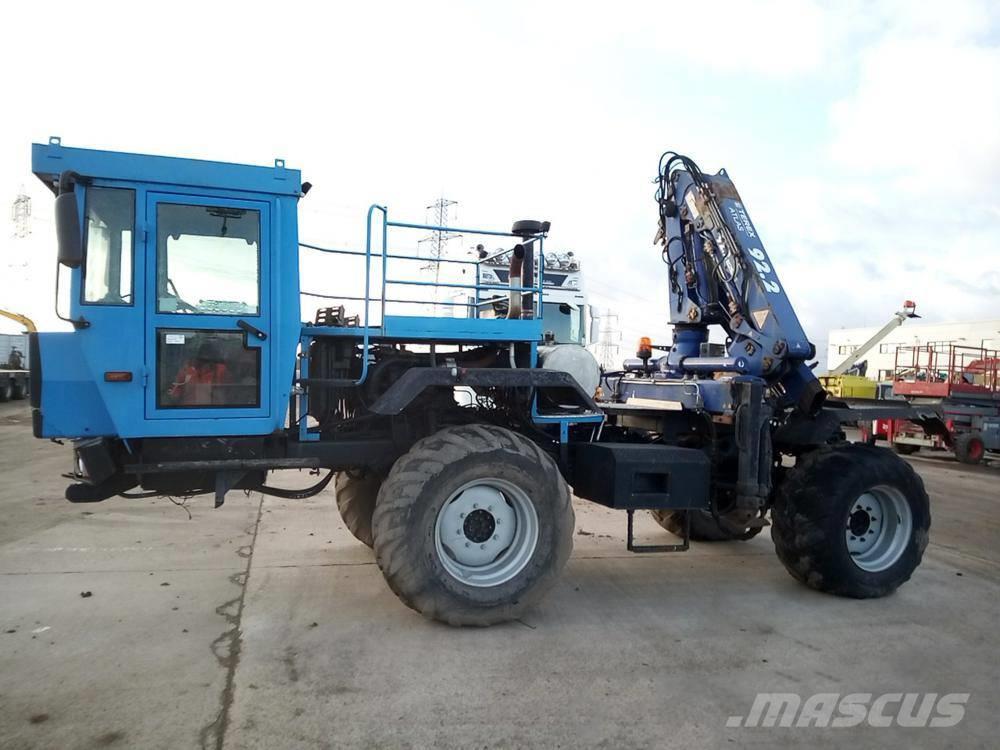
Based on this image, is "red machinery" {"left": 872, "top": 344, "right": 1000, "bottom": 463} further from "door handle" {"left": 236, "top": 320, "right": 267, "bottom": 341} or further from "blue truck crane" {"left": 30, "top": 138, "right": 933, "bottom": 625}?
"door handle" {"left": 236, "top": 320, "right": 267, "bottom": 341}

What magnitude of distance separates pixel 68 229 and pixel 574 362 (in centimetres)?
358

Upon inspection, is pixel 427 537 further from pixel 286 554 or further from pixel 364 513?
pixel 286 554

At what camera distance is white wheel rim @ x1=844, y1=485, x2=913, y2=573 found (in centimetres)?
610

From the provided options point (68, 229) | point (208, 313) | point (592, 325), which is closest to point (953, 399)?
point (592, 325)

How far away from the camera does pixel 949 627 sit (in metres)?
5.26

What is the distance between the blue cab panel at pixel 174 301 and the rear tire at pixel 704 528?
4.41 m

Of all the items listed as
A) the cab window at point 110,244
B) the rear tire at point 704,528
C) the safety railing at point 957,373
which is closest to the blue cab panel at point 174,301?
the cab window at point 110,244

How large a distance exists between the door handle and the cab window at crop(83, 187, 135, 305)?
677 millimetres

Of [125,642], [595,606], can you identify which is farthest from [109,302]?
[595,606]

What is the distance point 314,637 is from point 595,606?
211 centimetres

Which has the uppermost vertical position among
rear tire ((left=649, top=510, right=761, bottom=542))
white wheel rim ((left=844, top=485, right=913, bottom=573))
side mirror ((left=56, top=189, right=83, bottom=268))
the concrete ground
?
side mirror ((left=56, top=189, right=83, bottom=268))

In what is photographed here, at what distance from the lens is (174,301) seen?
4.65m

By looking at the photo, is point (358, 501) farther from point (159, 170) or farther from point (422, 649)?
point (159, 170)

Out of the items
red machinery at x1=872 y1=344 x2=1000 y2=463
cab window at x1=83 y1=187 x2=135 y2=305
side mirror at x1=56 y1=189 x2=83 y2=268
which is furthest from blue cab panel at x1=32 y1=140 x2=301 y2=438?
red machinery at x1=872 y1=344 x2=1000 y2=463
